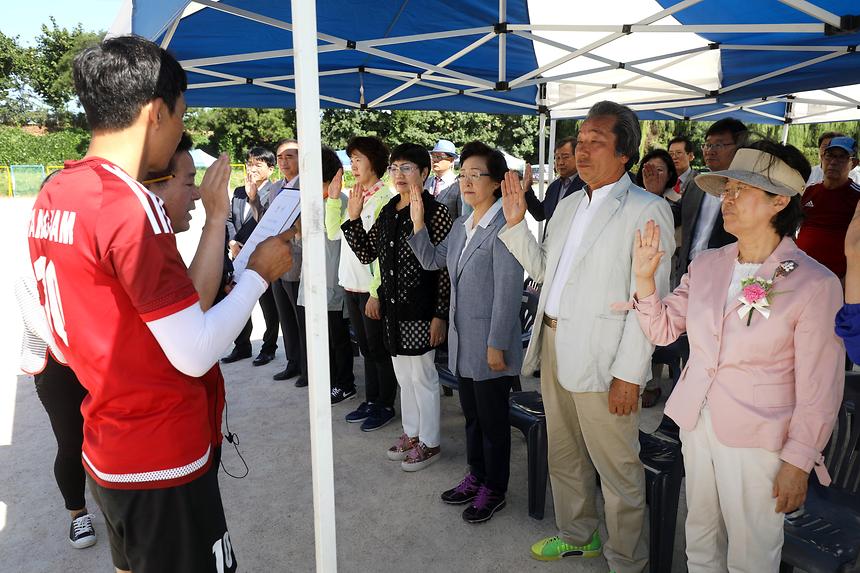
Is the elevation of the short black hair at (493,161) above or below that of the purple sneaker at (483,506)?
above

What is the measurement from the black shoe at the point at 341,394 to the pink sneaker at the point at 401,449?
975 millimetres

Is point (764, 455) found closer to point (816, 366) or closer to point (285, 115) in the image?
point (816, 366)

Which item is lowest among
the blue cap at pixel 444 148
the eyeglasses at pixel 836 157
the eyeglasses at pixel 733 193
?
the eyeglasses at pixel 733 193

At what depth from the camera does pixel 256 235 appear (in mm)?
1530

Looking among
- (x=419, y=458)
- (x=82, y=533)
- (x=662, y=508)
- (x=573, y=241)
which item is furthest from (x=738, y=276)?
(x=82, y=533)

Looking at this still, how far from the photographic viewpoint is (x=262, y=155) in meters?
5.29

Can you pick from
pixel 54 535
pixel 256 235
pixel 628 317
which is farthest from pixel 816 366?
→ pixel 54 535

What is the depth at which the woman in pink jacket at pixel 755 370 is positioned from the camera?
167 centimetres

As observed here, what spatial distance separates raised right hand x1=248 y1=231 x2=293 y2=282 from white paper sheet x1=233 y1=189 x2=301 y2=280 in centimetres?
5

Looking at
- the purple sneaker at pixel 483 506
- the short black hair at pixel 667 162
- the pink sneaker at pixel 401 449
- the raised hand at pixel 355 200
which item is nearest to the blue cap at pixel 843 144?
the short black hair at pixel 667 162

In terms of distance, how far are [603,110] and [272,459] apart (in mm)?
2825

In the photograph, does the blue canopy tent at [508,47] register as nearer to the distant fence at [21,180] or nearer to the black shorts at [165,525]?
the black shorts at [165,525]

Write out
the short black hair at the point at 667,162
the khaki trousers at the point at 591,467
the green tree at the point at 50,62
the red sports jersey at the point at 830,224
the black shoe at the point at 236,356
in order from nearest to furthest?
the khaki trousers at the point at 591,467, the red sports jersey at the point at 830,224, the short black hair at the point at 667,162, the black shoe at the point at 236,356, the green tree at the point at 50,62

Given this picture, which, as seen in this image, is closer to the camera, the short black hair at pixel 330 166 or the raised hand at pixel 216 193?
the raised hand at pixel 216 193
